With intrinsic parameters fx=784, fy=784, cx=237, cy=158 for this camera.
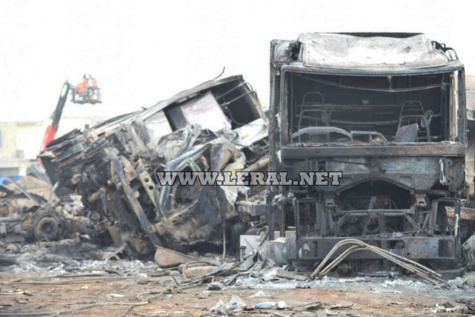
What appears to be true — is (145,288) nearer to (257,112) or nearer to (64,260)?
(64,260)

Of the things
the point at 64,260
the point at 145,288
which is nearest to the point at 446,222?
the point at 145,288

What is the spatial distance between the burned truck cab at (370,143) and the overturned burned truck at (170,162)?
71.8 inches

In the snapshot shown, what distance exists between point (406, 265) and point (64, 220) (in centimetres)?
894

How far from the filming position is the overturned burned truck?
11625mm

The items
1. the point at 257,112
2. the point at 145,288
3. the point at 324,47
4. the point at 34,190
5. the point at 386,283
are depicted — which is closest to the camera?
the point at 386,283

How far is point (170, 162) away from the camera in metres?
11.7

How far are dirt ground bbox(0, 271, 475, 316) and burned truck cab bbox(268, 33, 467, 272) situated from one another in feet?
2.29

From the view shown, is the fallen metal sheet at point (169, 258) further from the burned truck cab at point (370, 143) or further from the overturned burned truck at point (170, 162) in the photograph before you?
the burned truck cab at point (370, 143)

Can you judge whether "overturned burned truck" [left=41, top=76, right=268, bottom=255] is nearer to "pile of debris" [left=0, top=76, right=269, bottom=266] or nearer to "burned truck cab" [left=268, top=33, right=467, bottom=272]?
"pile of debris" [left=0, top=76, right=269, bottom=266]

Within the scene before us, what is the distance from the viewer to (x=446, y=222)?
892 centimetres

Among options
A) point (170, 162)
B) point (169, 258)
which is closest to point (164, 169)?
point (170, 162)

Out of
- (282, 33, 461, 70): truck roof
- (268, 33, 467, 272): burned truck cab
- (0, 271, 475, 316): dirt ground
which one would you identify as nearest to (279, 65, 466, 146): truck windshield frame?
(268, 33, 467, 272): burned truck cab

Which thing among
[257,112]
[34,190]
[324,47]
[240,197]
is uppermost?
[324,47]

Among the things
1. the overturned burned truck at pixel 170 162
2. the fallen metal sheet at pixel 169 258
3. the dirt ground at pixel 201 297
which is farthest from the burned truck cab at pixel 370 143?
the overturned burned truck at pixel 170 162
